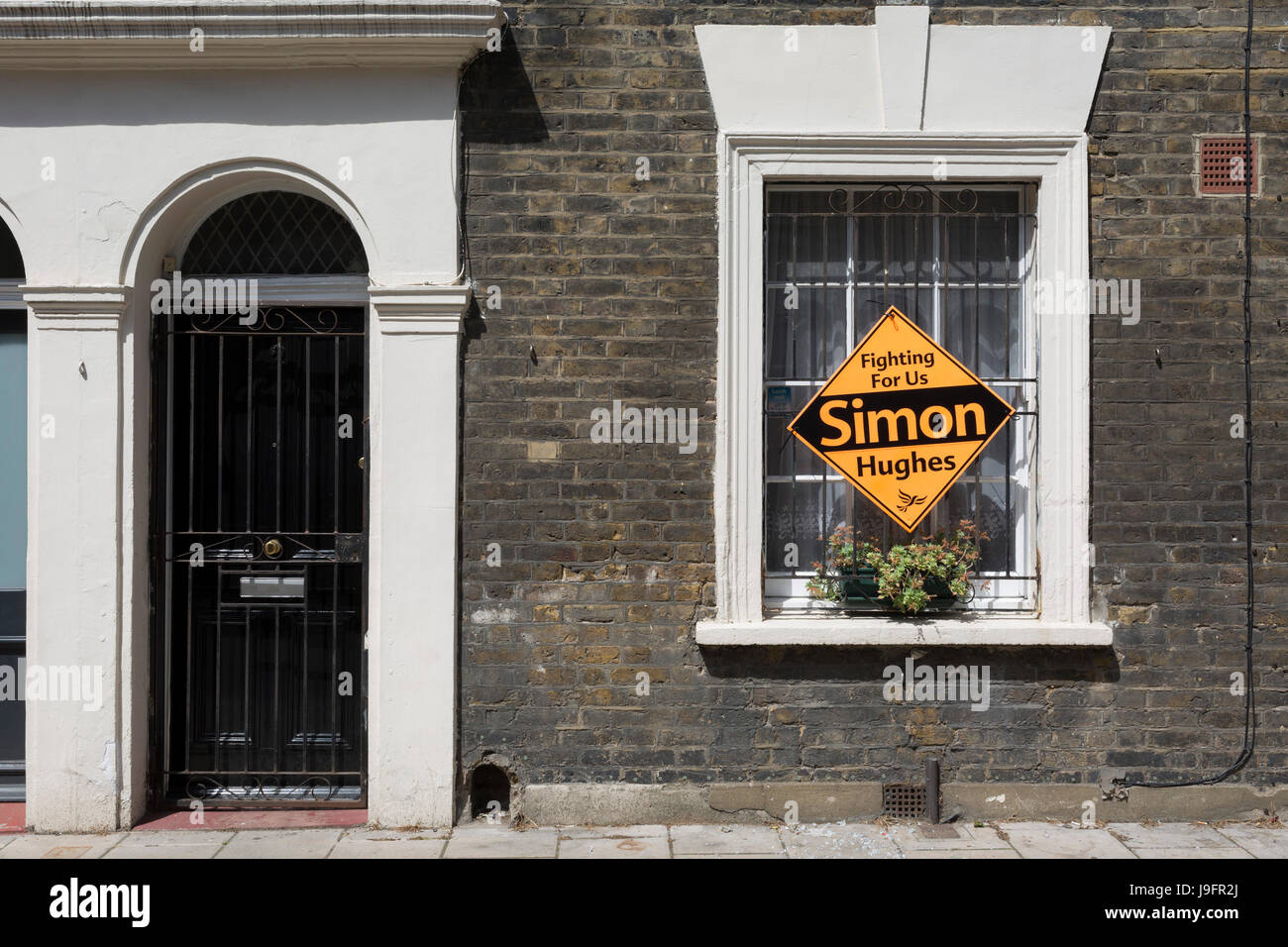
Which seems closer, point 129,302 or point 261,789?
point 129,302

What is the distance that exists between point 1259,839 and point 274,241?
5636 mm

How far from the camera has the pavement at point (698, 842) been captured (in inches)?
202

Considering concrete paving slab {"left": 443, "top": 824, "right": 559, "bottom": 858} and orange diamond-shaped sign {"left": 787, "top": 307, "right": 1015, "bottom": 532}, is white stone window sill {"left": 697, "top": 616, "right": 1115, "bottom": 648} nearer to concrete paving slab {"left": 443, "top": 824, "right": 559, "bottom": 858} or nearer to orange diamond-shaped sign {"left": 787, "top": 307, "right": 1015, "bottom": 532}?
orange diamond-shaped sign {"left": 787, "top": 307, "right": 1015, "bottom": 532}

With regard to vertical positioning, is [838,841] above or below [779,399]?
below

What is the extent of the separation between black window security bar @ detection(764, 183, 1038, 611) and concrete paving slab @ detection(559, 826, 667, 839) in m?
1.26

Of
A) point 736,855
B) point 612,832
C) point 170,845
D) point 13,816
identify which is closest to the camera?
point 736,855

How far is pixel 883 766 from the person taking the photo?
5520 millimetres

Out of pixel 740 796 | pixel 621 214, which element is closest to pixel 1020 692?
pixel 740 796

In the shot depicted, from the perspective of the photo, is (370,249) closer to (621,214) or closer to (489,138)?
(489,138)

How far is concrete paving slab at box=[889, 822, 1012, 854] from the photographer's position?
519cm

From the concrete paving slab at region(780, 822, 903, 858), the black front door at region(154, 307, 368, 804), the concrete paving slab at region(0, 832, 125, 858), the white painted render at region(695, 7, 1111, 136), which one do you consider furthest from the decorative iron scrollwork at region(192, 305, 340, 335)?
the concrete paving slab at region(780, 822, 903, 858)

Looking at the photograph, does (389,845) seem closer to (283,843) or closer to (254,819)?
(283,843)

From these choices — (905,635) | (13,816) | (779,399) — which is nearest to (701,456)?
(779,399)

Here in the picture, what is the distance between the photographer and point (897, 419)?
18.3 feet
